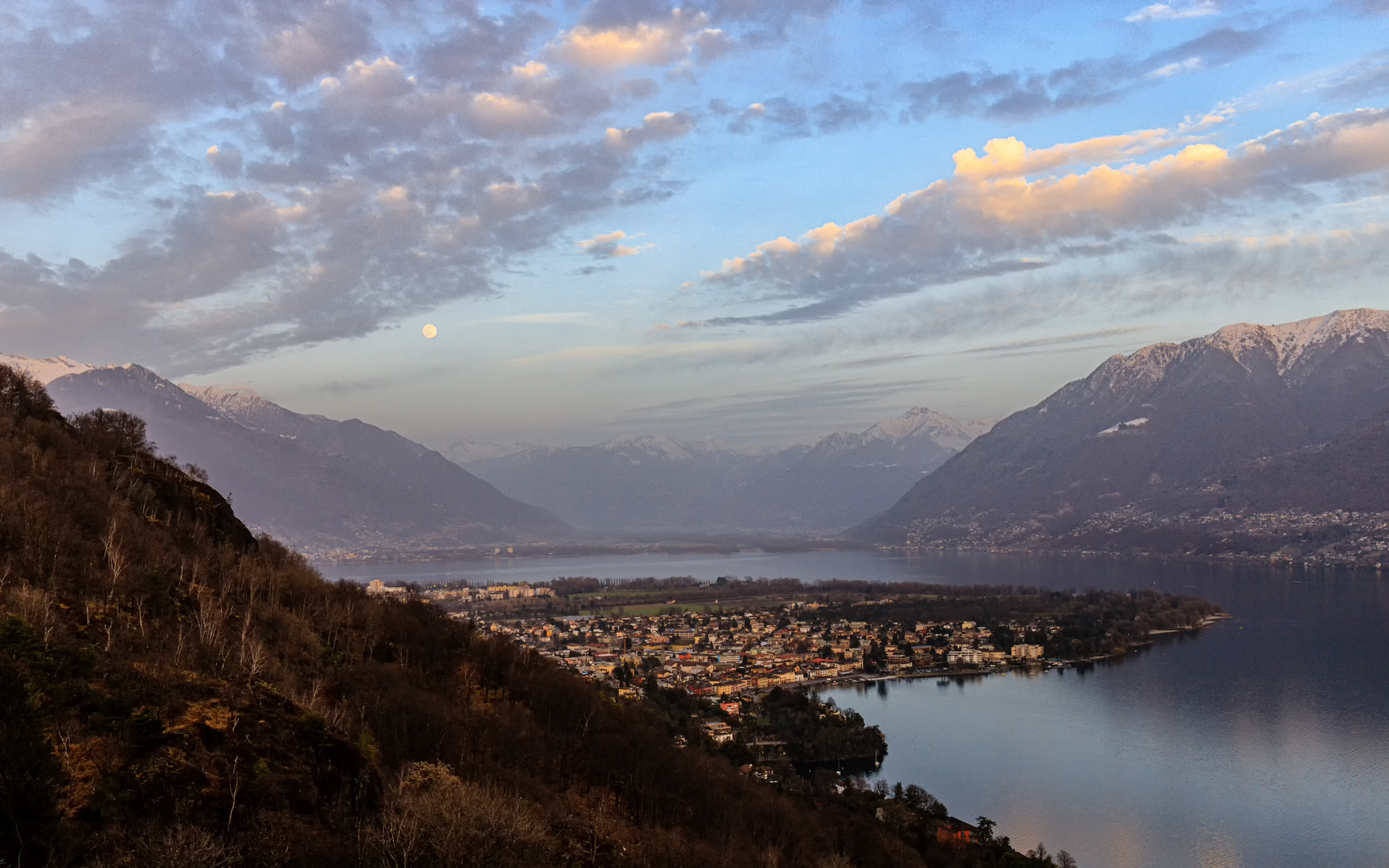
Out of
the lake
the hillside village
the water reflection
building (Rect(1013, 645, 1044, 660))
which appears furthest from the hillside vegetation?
building (Rect(1013, 645, 1044, 660))

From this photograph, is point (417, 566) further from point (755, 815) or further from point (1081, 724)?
point (755, 815)

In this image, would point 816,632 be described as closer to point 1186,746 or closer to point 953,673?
point 953,673

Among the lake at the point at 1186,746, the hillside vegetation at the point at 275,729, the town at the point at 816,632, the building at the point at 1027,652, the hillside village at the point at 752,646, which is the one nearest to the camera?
the hillside vegetation at the point at 275,729

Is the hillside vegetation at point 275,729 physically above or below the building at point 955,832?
above

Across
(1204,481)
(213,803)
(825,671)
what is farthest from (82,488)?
(1204,481)

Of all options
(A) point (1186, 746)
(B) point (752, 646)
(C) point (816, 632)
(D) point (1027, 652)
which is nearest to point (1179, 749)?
(A) point (1186, 746)

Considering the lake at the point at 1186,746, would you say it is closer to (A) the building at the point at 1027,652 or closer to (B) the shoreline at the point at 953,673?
(B) the shoreline at the point at 953,673

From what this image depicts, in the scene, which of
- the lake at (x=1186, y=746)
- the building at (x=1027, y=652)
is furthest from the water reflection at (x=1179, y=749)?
the building at (x=1027, y=652)
